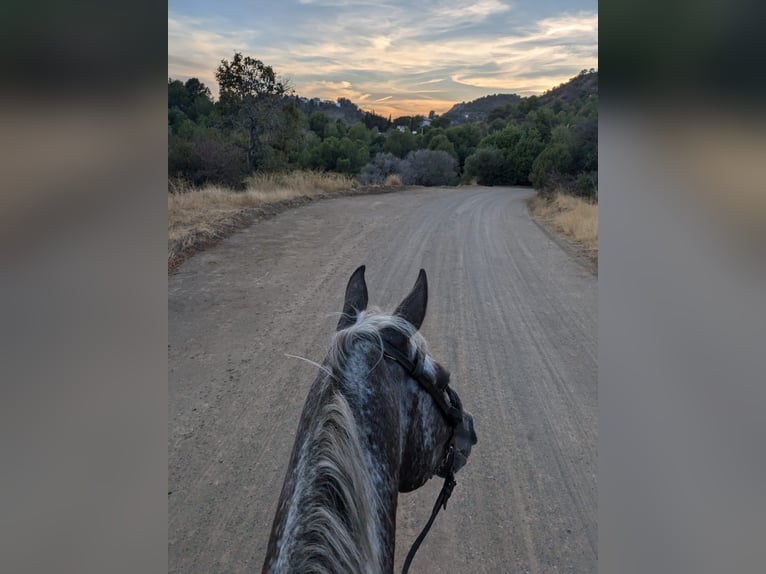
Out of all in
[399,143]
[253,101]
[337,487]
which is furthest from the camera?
[399,143]

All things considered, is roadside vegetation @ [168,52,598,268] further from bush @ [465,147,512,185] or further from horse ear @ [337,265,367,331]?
horse ear @ [337,265,367,331]

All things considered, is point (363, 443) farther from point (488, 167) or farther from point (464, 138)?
point (464, 138)

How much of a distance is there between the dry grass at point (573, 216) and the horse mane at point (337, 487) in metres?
7.10

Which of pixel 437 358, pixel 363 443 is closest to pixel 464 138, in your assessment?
pixel 437 358

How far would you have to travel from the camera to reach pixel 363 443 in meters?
1.44

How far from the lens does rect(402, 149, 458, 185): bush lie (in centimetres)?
2188

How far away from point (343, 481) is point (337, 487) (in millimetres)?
21

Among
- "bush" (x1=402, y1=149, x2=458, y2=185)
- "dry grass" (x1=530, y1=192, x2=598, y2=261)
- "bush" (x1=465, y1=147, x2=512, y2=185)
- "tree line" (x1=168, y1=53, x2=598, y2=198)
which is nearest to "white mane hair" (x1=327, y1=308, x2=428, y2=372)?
"tree line" (x1=168, y1=53, x2=598, y2=198)
